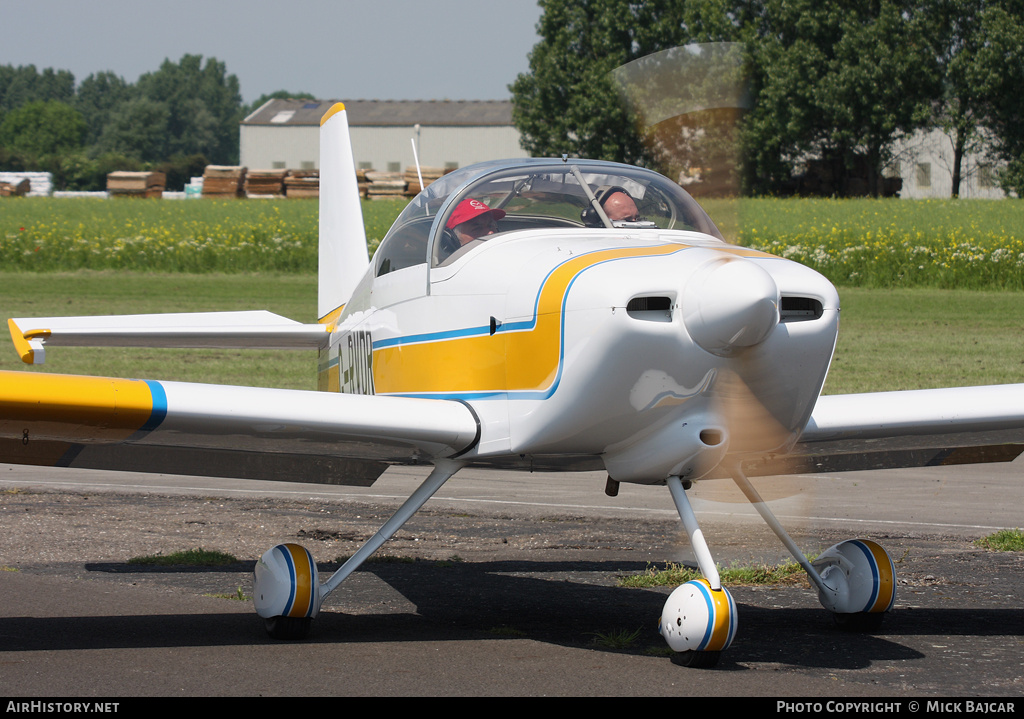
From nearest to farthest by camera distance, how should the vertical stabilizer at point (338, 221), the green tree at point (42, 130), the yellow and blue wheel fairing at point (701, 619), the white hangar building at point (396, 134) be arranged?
the yellow and blue wheel fairing at point (701, 619)
the vertical stabilizer at point (338, 221)
the white hangar building at point (396, 134)
the green tree at point (42, 130)

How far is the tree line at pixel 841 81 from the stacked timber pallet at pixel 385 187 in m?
7.09

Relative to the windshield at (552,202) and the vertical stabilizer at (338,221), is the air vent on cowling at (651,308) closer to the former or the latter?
the windshield at (552,202)

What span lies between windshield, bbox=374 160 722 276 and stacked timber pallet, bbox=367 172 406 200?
4023 centimetres

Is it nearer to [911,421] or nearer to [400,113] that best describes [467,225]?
[911,421]

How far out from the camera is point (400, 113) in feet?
298

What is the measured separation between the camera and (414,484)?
10914mm

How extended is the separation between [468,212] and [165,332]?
8.80 feet

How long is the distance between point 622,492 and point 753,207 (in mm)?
31575

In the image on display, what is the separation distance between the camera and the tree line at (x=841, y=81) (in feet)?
94.5

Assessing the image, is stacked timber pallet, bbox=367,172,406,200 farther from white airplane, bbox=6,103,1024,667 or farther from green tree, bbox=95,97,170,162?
green tree, bbox=95,97,170,162

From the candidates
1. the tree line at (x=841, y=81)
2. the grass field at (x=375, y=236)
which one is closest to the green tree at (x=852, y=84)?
the tree line at (x=841, y=81)

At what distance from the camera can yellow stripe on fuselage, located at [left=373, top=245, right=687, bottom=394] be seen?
509 cm
